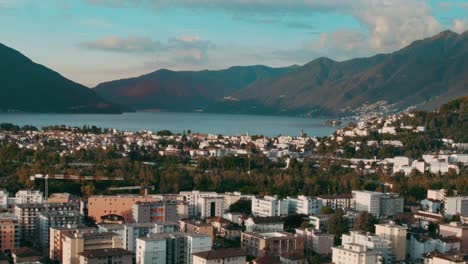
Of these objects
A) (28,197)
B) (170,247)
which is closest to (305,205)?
(170,247)

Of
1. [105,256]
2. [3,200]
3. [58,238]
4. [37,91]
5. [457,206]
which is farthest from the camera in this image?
[37,91]

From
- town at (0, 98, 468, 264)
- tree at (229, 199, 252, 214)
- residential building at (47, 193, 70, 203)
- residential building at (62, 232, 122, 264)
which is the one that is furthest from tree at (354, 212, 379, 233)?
residential building at (47, 193, 70, 203)

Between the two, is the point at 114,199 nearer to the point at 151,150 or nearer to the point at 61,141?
the point at 151,150

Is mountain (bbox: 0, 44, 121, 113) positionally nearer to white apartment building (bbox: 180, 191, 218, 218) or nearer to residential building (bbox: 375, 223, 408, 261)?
white apartment building (bbox: 180, 191, 218, 218)

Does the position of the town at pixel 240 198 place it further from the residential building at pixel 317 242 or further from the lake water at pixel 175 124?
the lake water at pixel 175 124

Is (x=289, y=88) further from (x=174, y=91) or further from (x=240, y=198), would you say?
(x=240, y=198)

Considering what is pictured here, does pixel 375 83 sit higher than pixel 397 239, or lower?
higher

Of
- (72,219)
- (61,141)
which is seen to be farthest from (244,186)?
(61,141)
